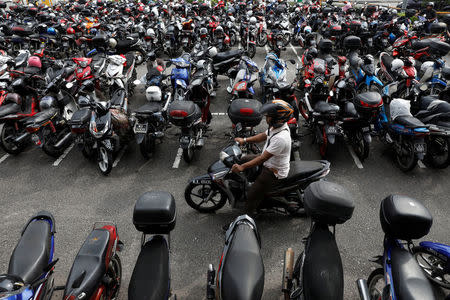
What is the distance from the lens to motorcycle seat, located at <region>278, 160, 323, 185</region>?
3811mm

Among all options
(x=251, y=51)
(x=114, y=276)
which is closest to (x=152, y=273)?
(x=114, y=276)

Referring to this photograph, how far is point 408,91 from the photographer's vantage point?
710cm

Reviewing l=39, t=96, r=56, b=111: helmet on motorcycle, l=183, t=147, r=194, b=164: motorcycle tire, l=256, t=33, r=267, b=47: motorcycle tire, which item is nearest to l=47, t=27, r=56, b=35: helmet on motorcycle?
l=39, t=96, r=56, b=111: helmet on motorcycle

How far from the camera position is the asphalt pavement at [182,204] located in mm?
3699

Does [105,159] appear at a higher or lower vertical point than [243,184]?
lower

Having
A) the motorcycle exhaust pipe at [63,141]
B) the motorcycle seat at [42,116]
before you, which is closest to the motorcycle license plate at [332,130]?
the motorcycle exhaust pipe at [63,141]

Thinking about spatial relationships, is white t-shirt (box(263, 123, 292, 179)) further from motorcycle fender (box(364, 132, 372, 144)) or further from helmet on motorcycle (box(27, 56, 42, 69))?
helmet on motorcycle (box(27, 56, 42, 69))

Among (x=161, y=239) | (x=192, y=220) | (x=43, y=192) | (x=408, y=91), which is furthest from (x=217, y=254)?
(x=408, y=91)

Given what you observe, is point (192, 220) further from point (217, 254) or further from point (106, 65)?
point (106, 65)

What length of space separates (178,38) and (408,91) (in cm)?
943

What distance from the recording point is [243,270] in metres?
2.52

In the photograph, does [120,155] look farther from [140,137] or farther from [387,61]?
[387,61]

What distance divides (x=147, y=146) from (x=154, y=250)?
3083mm

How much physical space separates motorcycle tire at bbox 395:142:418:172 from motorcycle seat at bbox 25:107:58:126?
272 inches
